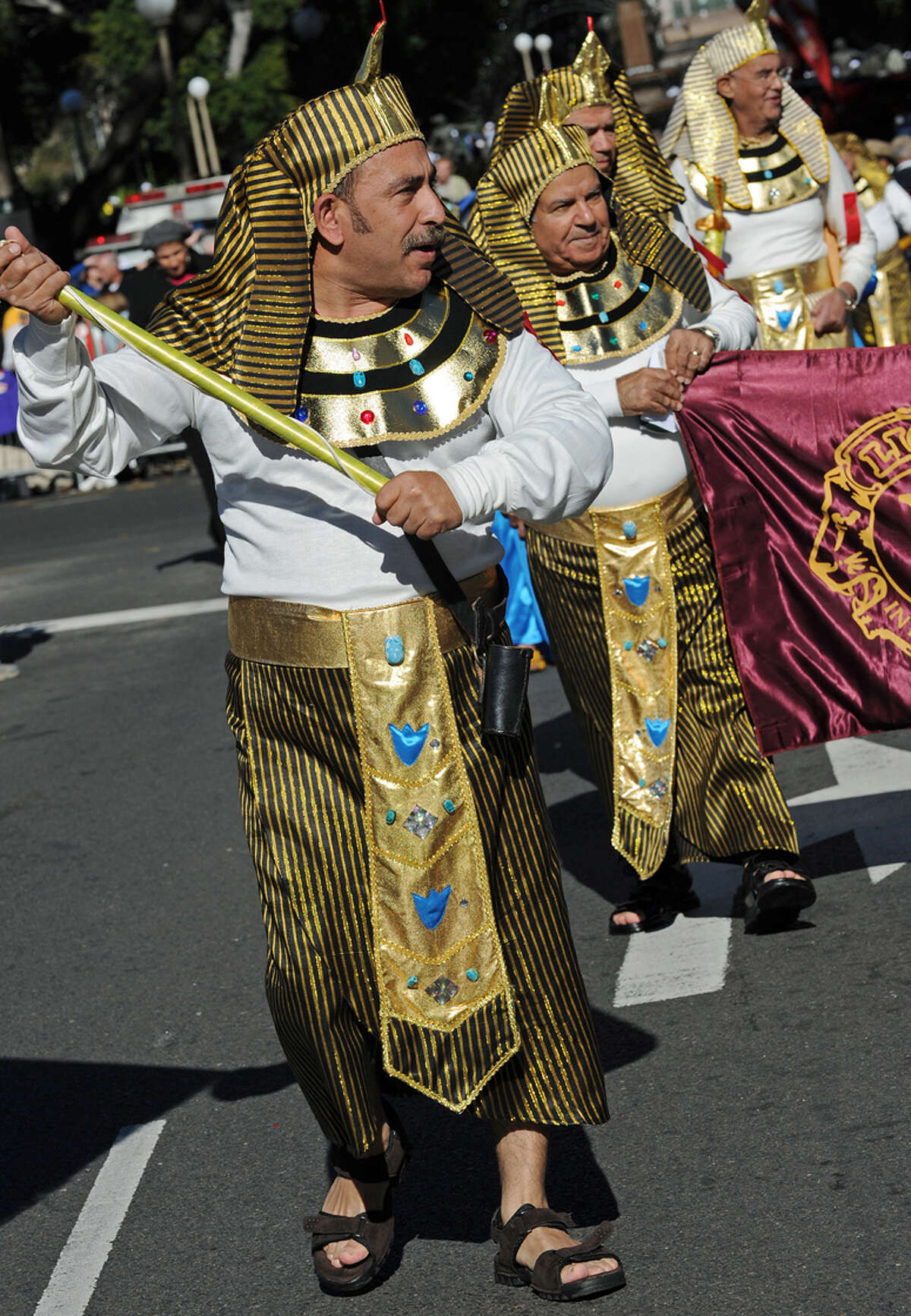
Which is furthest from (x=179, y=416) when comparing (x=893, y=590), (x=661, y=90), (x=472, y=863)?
(x=661, y=90)

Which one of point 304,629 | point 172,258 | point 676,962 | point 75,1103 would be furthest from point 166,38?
point 304,629

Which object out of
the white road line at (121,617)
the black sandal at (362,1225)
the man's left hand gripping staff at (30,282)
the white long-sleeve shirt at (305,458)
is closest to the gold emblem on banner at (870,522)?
the white long-sleeve shirt at (305,458)

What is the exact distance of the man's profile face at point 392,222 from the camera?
3115 millimetres

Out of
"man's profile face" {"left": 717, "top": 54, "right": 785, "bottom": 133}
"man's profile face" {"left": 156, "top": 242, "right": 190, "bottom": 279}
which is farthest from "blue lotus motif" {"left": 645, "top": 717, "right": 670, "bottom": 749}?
"man's profile face" {"left": 156, "top": 242, "right": 190, "bottom": 279}

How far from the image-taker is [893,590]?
4672 mm

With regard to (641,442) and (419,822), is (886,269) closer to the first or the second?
(641,442)

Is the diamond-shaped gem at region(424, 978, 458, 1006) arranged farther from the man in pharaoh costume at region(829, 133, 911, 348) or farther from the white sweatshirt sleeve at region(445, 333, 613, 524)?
the man in pharaoh costume at region(829, 133, 911, 348)

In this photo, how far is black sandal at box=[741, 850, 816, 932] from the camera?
459 centimetres

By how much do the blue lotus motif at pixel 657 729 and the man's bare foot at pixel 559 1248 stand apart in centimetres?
179

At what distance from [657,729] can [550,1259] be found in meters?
1.88

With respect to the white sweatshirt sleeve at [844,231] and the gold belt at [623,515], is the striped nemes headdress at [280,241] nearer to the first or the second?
the gold belt at [623,515]

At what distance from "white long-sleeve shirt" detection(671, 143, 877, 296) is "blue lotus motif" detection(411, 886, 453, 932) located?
4.08 m

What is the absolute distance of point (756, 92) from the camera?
6.55m

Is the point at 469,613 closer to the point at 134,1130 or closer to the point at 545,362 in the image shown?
the point at 545,362
